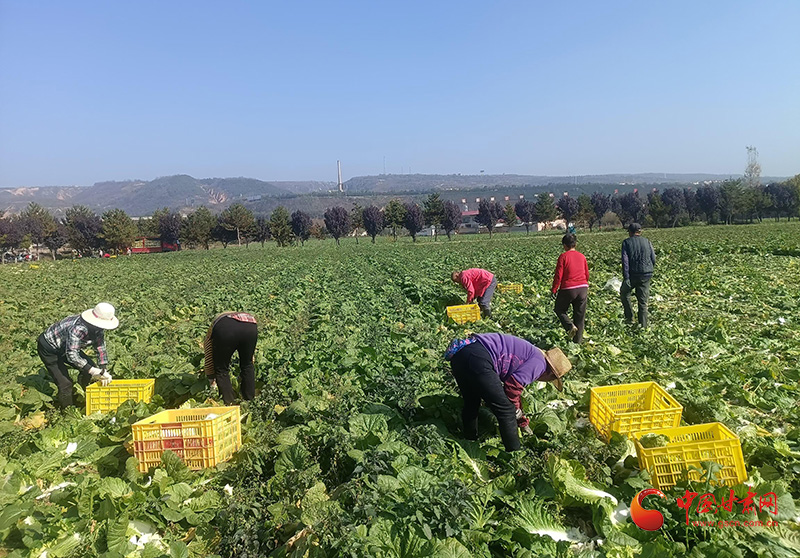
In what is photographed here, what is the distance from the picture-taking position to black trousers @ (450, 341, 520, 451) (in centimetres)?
413

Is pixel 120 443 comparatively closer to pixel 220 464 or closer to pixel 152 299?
pixel 220 464

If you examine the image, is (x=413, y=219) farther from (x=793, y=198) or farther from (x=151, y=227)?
(x=793, y=198)

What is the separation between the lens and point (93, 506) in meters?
3.99

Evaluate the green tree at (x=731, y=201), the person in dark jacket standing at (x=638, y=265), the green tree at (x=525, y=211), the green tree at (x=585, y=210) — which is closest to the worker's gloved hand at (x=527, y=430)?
the person in dark jacket standing at (x=638, y=265)

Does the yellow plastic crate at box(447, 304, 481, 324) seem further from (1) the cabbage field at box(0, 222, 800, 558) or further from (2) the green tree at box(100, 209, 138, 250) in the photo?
(2) the green tree at box(100, 209, 138, 250)

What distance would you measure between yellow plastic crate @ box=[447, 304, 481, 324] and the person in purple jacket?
17.5ft

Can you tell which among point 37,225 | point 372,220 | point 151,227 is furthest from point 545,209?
point 37,225

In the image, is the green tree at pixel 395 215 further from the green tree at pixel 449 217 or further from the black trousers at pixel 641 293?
the black trousers at pixel 641 293

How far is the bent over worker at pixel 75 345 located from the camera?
5.98 m

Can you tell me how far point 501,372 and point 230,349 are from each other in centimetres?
323

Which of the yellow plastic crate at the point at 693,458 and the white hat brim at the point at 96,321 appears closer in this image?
the yellow plastic crate at the point at 693,458
